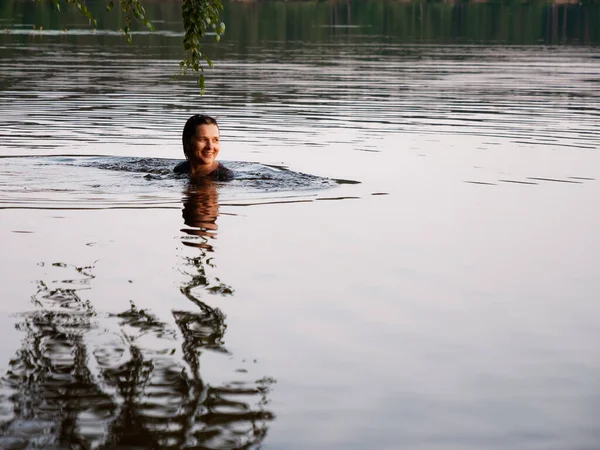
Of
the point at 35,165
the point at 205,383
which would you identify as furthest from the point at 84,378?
the point at 35,165

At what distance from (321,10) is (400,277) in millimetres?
90551

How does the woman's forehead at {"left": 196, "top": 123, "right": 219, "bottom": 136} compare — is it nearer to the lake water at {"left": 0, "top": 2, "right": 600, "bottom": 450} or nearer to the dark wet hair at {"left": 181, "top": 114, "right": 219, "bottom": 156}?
the dark wet hair at {"left": 181, "top": 114, "right": 219, "bottom": 156}

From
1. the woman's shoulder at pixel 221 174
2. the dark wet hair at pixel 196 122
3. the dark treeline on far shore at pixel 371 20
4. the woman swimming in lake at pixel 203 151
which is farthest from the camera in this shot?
the dark treeline on far shore at pixel 371 20

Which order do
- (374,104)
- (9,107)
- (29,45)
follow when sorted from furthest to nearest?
1. (29,45)
2. (374,104)
3. (9,107)

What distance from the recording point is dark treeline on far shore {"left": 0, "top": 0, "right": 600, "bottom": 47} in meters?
63.7

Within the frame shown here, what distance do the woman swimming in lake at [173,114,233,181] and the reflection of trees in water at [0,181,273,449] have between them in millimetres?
6340

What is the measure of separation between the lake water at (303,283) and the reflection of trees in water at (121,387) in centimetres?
2

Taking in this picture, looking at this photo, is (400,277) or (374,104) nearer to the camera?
(400,277)

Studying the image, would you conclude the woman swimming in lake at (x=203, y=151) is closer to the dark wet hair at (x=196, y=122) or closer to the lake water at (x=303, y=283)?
the dark wet hair at (x=196, y=122)

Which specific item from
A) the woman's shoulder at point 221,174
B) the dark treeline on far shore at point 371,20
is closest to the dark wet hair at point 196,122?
the woman's shoulder at point 221,174

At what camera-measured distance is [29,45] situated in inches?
1909

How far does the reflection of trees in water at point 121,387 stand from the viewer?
5734mm

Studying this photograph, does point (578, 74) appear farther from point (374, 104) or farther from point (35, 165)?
point (35, 165)

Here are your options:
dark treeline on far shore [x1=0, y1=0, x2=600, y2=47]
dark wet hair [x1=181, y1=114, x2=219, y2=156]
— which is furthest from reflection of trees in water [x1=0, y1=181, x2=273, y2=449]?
dark treeline on far shore [x1=0, y1=0, x2=600, y2=47]
